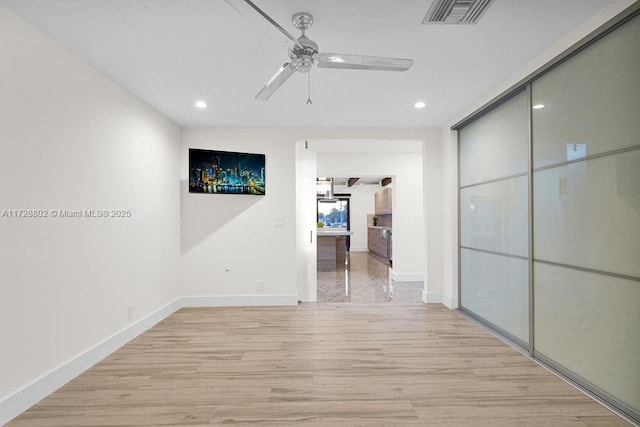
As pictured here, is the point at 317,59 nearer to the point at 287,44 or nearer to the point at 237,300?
the point at 287,44

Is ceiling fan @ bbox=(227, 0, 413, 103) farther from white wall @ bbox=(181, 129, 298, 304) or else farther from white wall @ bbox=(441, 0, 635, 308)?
white wall @ bbox=(181, 129, 298, 304)

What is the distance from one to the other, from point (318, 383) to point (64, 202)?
2401mm

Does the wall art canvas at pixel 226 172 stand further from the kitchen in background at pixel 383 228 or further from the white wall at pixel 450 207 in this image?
the kitchen in background at pixel 383 228

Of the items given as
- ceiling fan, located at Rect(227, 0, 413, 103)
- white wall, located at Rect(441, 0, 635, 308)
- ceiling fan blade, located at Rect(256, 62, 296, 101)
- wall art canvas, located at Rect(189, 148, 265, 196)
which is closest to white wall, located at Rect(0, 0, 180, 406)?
wall art canvas, located at Rect(189, 148, 265, 196)

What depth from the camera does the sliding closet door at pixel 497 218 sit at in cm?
279

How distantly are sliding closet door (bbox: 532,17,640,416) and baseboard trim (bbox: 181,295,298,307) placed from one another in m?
2.95

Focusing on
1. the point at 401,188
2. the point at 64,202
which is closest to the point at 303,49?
the point at 64,202

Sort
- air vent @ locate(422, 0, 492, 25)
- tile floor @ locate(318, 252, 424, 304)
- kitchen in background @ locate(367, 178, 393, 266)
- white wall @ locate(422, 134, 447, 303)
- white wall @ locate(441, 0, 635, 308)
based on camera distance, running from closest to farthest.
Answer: air vent @ locate(422, 0, 492, 25) → white wall @ locate(441, 0, 635, 308) → white wall @ locate(422, 134, 447, 303) → tile floor @ locate(318, 252, 424, 304) → kitchen in background @ locate(367, 178, 393, 266)

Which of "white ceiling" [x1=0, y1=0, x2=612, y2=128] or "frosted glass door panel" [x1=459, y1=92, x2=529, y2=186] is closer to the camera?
"white ceiling" [x1=0, y1=0, x2=612, y2=128]

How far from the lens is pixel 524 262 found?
9.06ft

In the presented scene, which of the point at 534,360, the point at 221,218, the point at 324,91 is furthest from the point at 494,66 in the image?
the point at 221,218

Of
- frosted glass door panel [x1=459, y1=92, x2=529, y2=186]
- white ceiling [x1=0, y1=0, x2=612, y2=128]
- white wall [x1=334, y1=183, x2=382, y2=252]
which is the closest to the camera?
white ceiling [x1=0, y1=0, x2=612, y2=128]

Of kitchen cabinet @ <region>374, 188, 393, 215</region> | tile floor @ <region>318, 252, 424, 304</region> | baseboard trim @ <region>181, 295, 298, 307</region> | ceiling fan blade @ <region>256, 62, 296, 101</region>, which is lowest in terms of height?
tile floor @ <region>318, 252, 424, 304</region>

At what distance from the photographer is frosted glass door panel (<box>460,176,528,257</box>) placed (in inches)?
110
